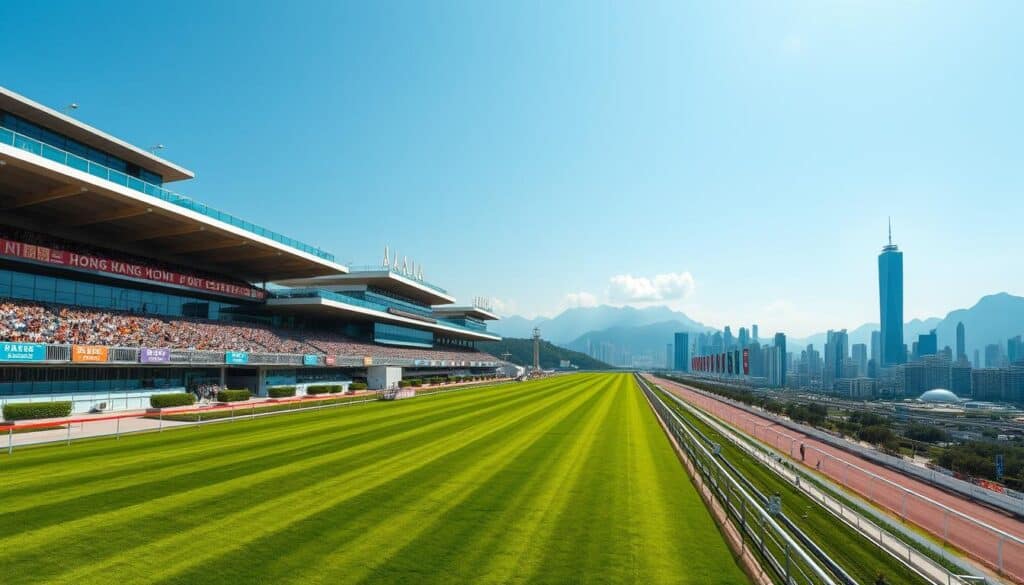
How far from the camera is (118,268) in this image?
36125mm

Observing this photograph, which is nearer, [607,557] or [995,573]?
[607,557]

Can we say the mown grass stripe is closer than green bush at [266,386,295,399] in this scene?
Yes

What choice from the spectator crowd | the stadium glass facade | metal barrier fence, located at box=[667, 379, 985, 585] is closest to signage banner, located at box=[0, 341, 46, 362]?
the spectator crowd

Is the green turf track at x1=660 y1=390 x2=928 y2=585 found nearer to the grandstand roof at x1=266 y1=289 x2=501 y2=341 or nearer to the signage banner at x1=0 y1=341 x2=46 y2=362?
the signage banner at x1=0 y1=341 x2=46 y2=362

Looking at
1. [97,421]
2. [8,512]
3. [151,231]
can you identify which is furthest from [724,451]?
[151,231]

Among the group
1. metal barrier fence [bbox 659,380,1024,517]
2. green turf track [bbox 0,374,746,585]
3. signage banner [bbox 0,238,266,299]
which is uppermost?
signage banner [bbox 0,238,266,299]

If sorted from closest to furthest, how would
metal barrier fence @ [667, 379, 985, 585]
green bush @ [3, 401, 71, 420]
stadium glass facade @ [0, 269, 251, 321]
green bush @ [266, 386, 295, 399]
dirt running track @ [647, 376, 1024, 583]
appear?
metal barrier fence @ [667, 379, 985, 585] < dirt running track @ [647, 376, 1024, 583] < green bush @ [3, 401, 71, 420] < stadium glass facade @ [0, 269, 251, 321] < green bush @ [266, 386, 295, 399]

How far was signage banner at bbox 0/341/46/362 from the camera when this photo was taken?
23.4 metres

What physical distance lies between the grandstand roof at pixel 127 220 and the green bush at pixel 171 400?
1236cm

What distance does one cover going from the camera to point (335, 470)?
15078 mm

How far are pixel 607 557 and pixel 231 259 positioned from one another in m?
49.4

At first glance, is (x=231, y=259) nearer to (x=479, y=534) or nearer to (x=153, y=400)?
(x=153, y=400)

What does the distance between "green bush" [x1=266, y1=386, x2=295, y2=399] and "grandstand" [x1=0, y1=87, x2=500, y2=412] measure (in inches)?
81.8

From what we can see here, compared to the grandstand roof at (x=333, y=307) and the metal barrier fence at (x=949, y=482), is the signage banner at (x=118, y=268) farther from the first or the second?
the metal barrier fence at (x=949, y=482)
